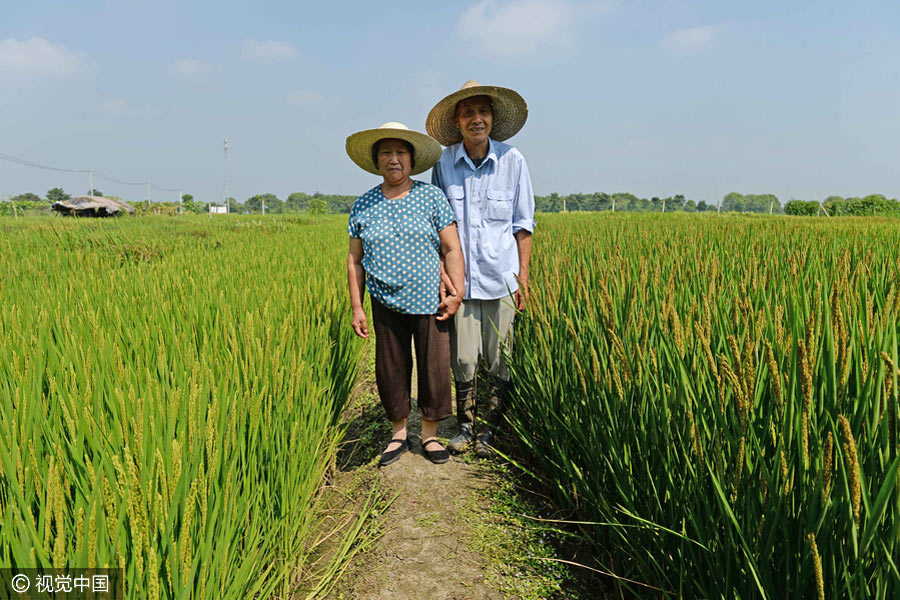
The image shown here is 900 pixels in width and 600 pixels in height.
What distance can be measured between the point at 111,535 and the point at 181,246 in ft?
18.9

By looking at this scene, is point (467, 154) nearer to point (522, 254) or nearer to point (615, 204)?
point (522, 254)

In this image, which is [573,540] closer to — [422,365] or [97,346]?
[422,365]

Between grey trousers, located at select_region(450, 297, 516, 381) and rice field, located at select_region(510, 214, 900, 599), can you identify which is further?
grey trousers, located at select_region(450, 297, 516, 381)

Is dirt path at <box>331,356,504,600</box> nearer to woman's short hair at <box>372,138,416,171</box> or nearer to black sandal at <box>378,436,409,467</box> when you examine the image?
black sandal at <box>378,436,409,467</box>

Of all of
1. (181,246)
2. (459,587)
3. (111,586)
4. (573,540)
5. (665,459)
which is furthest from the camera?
(181,246)

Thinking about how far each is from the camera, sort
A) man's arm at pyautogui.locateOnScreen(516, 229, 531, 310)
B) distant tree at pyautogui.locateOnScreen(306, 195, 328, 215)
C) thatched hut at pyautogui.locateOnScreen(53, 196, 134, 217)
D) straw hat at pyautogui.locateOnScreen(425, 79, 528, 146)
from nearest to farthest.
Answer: straw hat at pyautogui.locateOnScreen(425, 79, 528, 146)
man's arm at pyautogui.locateOnScreen(516, 229, 531, 310)
thatched hut at pyautogui.locateOnScreen(53, 196, 134, 217)
distant tree at pyautogui.locateOnScreen(306, 195, 328, 215)

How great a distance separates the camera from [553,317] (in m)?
A: 2.26

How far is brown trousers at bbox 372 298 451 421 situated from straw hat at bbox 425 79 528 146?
943 millimetres

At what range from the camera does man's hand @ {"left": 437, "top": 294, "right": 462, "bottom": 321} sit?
2.29 meters

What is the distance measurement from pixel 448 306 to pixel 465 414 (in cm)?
62

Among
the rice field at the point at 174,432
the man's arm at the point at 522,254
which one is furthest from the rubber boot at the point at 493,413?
the rice field at the point at 174,432

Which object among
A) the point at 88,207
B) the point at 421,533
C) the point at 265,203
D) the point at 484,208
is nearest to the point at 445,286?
the point at 484,208

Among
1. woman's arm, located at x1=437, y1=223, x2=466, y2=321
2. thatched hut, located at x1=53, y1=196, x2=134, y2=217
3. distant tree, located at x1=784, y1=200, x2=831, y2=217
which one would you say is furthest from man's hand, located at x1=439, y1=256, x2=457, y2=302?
distant tree, located at x1=784, y1=200, x2=831, y2=217

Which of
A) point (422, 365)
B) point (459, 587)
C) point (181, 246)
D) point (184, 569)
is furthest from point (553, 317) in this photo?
point (181, 246)
